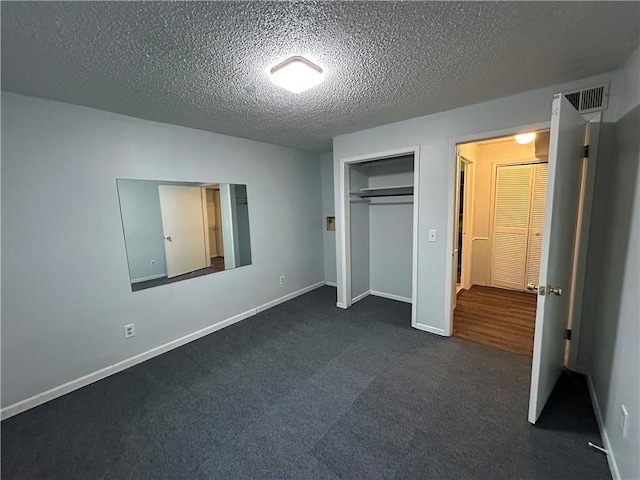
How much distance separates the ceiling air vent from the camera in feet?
6.14

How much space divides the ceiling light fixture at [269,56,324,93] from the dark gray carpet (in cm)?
222

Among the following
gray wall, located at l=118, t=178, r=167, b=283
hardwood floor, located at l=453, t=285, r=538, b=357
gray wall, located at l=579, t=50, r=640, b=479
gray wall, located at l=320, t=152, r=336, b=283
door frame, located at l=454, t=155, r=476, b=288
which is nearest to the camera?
gray wall, located at l=579, t=50, r=640, b=479

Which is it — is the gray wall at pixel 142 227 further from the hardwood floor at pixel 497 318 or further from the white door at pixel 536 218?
the white door at pixel 536 218

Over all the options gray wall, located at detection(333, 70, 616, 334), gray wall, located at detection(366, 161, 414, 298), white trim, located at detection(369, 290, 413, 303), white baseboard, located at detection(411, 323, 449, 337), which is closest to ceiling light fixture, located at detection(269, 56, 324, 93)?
gray wall, located at detection(333, 70, 616, 334)

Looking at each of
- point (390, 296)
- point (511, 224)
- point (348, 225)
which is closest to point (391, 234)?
point (348, 225)

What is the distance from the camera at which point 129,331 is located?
2.48m

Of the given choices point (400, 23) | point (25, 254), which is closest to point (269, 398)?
point (25, 254)

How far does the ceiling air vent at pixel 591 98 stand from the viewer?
6.14 ft

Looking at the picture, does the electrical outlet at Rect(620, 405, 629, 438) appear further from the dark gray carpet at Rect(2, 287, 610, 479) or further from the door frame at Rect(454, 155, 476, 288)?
the door frame at Rect(454, 155, 476, 288)

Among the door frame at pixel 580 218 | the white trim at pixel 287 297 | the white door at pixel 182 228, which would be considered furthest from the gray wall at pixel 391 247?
the white door at pixel 182 228

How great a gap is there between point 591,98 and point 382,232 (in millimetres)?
2539

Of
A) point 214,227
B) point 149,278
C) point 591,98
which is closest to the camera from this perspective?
point 591,98

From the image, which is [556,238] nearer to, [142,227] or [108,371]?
[142,227]

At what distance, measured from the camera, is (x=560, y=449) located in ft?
5.02
